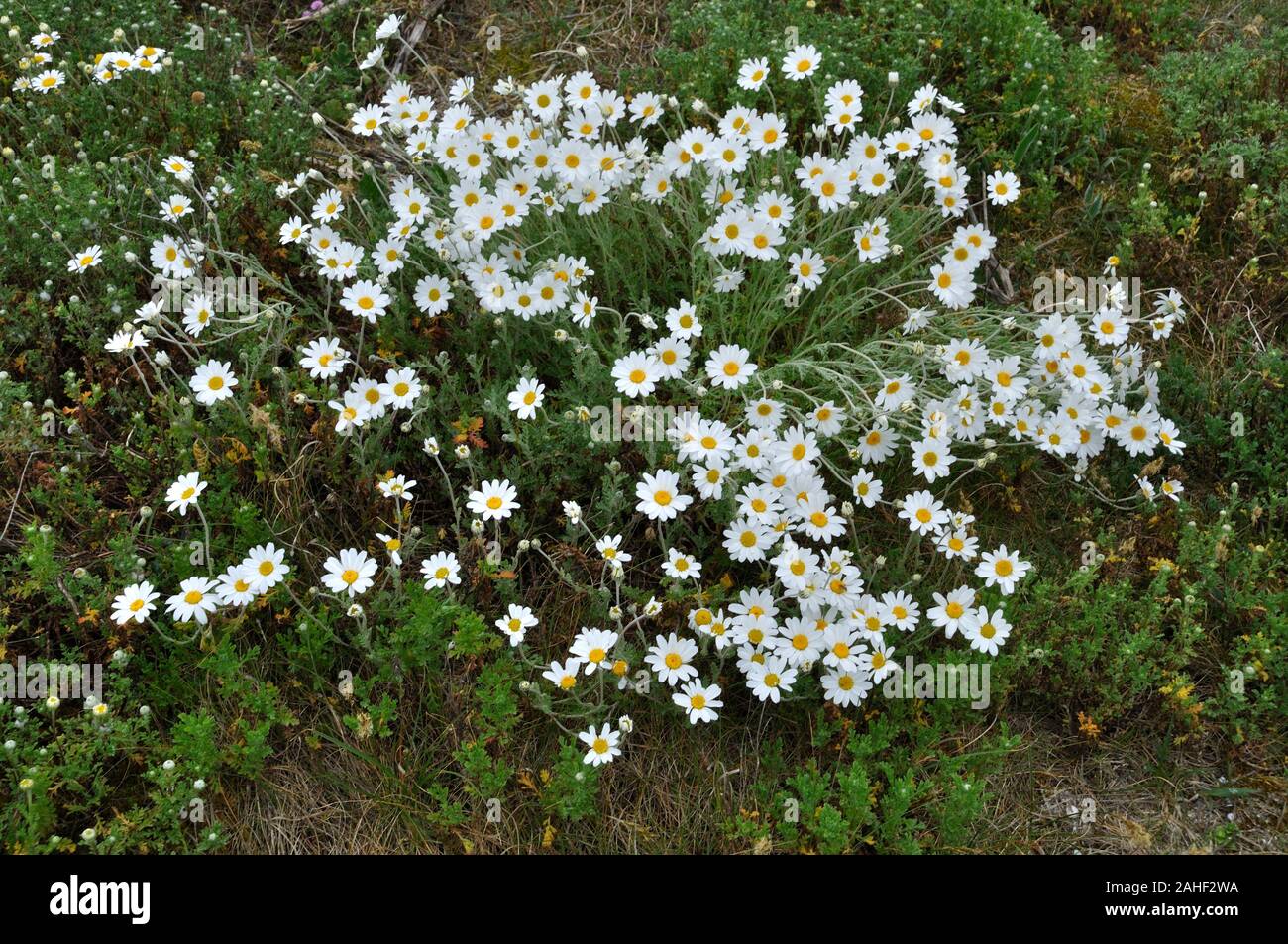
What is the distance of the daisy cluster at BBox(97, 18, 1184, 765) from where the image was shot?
3.26 m

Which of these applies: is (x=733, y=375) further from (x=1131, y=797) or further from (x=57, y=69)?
(x=57, y=69)

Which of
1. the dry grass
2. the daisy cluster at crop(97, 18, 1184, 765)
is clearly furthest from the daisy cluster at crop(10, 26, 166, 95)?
the dry grass

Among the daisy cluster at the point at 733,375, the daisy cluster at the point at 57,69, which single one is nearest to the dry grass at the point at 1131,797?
the daisy cluster at the point at 733,375

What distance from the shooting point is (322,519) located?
369 centimetres

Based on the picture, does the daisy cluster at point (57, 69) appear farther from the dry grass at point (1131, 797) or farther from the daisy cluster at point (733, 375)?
the dry grass at point (1131, 797)

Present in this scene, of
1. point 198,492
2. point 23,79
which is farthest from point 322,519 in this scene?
point 23,79

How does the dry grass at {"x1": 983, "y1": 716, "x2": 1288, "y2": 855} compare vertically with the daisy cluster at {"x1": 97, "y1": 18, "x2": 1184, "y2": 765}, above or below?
below

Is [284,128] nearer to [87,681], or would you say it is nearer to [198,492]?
[198,492]

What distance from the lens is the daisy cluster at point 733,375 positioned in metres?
3.26

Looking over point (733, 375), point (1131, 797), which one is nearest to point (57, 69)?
point (733, 375)

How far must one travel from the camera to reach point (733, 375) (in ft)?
11.7

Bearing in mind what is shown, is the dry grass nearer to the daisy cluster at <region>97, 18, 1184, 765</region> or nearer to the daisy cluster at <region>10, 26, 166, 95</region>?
the daisy cluster at <region>97, 18, 1184, 765</region>

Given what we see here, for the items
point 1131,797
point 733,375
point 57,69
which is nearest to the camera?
point 1131,797

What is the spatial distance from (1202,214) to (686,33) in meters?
2.54
